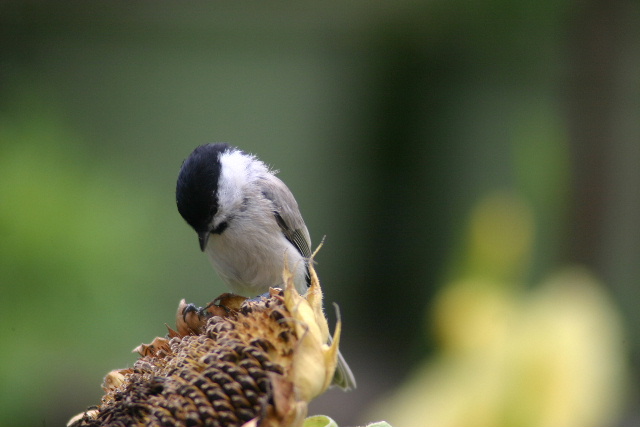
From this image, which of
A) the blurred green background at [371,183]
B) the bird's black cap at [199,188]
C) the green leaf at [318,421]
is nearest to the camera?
the green leaf at [318,421]

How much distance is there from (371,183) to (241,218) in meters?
4.12

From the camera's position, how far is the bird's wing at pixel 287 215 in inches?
125

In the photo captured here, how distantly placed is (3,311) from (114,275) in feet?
2.19

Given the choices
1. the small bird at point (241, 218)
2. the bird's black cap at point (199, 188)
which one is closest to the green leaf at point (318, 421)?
the small bird at point (241, 218)

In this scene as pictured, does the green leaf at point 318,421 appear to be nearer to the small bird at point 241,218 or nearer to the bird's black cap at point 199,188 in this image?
the small bird at point 241,218

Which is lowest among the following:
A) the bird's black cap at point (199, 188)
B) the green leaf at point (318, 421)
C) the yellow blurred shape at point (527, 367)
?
the yellow blurred shape at point (527, 367)

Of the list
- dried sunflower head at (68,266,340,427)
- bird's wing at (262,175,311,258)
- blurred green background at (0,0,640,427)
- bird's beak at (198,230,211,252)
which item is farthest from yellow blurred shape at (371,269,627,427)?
dried sunflower head at (68,266,340,427)

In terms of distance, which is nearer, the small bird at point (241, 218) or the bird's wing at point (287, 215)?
the small bird at point (241, 218)

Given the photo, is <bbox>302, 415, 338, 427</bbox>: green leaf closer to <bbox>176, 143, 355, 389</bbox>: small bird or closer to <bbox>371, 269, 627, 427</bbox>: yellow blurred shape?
<bbox>176, 143, 355, 389</bbox>: small bird

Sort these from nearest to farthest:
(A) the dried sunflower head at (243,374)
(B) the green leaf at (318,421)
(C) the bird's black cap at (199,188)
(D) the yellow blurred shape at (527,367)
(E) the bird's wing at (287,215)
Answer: (A) the dried sunflower head at (243,374), (B) the green leaf at (318,421), (C) the bird's black cap at (199,188), (D) the yellow blurred shape at (527,367), (E) the bird's wing at (287,215)

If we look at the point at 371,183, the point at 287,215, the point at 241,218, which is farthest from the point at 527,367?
the point at 371,183

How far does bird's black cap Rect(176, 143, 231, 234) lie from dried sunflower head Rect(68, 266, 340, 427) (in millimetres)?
996

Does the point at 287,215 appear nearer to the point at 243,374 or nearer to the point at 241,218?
the point at 241,218

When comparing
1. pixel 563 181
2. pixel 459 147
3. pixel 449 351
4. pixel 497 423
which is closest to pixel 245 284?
pixel 497 423
